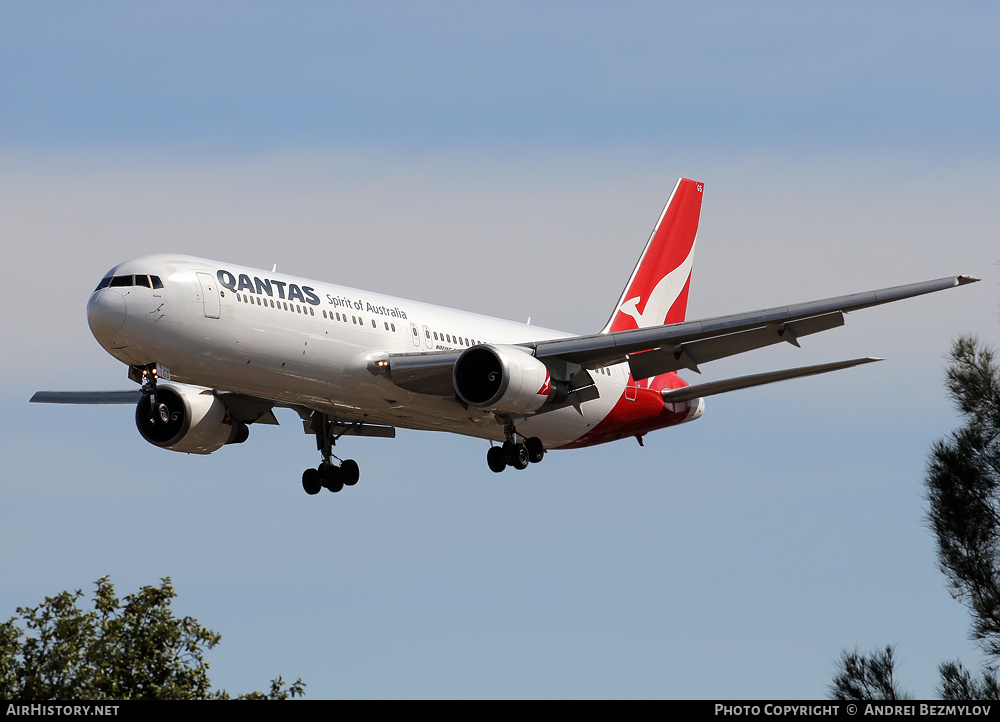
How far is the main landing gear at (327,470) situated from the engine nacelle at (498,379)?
6098mm

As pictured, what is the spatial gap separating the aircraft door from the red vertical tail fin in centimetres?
1648

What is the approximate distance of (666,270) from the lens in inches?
1916

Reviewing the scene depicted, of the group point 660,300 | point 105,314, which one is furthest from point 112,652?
point 660,300

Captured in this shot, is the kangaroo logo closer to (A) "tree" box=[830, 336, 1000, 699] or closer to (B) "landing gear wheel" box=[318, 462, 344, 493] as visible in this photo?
(B) "landing gear wheel" box=[318, 462, 344, 493]

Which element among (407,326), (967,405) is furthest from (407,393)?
(967,405)

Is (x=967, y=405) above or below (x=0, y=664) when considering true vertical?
above

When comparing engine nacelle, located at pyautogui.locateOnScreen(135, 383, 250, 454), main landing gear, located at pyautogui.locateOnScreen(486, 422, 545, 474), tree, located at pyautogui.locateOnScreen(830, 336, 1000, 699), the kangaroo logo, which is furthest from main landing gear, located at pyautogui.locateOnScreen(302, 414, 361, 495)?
tree, located at pyautogui.locateOnScreen(830, 336, 1000, 699)

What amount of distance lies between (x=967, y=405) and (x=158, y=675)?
17.9 meters

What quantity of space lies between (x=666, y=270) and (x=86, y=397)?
19.4 metres

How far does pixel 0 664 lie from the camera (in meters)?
27.9

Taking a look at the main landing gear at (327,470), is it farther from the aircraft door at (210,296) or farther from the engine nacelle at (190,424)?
the aircraft door at (210,296)
